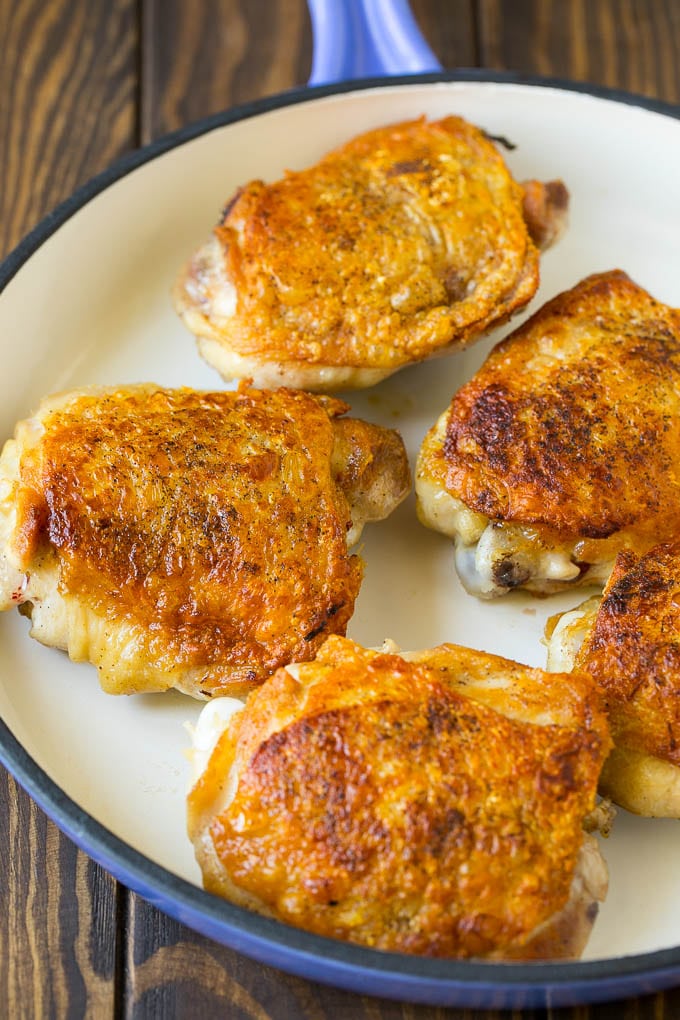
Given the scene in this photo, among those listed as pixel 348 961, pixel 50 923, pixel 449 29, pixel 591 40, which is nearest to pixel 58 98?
pixel 449 29

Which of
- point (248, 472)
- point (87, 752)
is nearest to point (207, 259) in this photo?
point (248, 472)

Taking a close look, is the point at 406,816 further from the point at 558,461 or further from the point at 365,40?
the point at 365,40

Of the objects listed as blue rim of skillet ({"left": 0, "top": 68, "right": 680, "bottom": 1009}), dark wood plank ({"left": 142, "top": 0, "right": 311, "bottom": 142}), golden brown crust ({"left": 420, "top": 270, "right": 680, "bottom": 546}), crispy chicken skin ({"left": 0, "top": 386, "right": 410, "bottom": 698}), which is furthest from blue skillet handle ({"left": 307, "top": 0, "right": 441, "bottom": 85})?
blue rim of skillet ({"left": 0, "top": 68, "right": 680, "bottom": 1009})

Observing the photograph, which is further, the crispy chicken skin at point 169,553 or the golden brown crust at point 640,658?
the crispy chicken skin at point 169,553

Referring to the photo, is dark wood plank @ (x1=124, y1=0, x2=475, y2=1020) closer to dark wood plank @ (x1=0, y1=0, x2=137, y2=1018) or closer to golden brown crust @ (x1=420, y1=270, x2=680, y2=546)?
dark wood plank @ (x1=0, y1=0, x2=137, y2=1018)

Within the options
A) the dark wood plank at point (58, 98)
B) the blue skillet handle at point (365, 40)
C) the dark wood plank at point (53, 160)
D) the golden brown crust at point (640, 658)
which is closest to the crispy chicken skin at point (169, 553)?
the dark wood plank at point (53, 160)

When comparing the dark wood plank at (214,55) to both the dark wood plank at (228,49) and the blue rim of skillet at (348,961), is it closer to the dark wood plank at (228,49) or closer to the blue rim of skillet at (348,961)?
the dark wood plank at (228,49)

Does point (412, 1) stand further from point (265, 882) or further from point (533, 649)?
point (265, 882)
